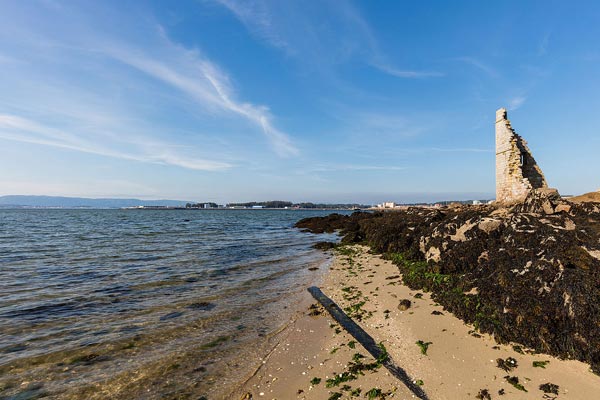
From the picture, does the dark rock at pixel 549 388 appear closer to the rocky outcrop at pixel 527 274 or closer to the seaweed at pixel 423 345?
the rocky outcrop at pixel 527 274

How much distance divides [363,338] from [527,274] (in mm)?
3938

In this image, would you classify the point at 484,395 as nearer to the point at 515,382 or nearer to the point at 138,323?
the point at 515,382

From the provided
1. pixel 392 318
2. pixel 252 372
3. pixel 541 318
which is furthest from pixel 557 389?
pixel 252 372

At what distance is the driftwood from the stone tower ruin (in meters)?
15.9

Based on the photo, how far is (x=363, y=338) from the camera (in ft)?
19.8

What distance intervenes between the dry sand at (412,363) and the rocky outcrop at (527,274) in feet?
1.22

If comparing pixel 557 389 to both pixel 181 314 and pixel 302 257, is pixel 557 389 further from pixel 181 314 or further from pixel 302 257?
pixel 302 257

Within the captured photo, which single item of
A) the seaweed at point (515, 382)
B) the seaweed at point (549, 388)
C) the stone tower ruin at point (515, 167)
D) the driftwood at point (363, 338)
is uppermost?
the stone tower ruin at point (515, 167)

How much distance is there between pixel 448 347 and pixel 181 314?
6.70 meters

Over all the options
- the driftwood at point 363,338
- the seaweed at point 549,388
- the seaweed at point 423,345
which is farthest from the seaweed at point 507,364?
the driftwood at point 363,338

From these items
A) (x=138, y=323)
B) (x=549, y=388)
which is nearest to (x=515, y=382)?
(x=549, y=388)

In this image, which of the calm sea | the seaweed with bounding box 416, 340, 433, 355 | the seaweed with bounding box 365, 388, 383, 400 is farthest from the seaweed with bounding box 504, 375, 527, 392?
the calm sea

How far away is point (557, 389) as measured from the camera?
13.5ft

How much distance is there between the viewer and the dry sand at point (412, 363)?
427 centimetres
